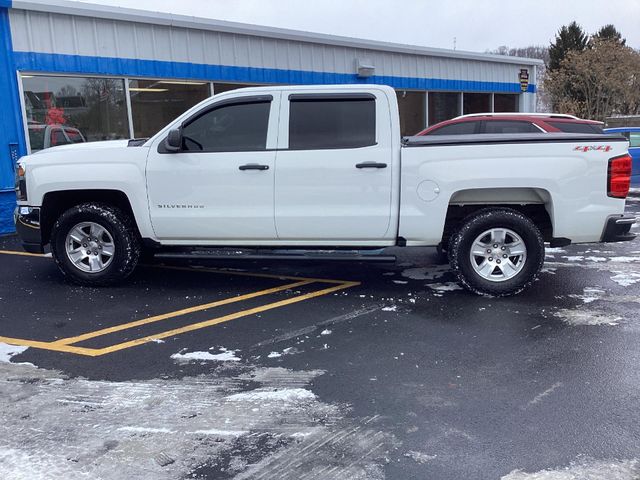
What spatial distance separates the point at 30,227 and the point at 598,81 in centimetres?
3080

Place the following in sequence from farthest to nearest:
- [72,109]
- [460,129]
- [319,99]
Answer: [72,109] < [460,129] < [319,99]

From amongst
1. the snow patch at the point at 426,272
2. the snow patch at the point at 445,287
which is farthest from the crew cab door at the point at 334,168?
the snow patch at the point at 426,272

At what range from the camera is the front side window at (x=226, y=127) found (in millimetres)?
6172

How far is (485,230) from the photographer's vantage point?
593 centimetres

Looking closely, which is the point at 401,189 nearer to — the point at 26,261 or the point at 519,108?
the point at 26,261

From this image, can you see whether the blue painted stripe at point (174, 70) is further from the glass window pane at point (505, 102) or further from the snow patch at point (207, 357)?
the snow patch at point (207, 357)

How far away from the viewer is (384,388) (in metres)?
4.00

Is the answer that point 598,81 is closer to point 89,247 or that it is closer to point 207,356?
point 89,247

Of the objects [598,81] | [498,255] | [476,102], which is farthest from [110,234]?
[598,81]

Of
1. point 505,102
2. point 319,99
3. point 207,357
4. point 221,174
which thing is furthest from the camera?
point 505,102

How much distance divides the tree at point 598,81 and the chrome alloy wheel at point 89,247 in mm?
29467

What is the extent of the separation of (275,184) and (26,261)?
13.8 ft

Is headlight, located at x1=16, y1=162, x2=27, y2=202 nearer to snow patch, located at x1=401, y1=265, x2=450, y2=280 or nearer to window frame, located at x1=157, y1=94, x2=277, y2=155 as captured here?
window frame, located at x1=157, y1=94, x2=277, y2=155

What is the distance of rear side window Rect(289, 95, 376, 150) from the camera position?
6.04 m
